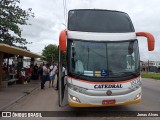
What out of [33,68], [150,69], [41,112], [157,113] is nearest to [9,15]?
[33,68]

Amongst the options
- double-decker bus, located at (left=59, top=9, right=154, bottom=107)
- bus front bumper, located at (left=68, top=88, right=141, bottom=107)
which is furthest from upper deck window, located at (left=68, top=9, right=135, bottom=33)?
bus front bumper, located at (left=68, top=88, right=141, bottom=107)

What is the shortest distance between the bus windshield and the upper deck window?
600mm

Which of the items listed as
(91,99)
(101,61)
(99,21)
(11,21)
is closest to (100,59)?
(101,61)

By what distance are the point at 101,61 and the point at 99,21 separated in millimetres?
1598

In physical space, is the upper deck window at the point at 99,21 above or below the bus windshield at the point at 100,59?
above

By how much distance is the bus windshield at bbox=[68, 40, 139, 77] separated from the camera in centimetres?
1136

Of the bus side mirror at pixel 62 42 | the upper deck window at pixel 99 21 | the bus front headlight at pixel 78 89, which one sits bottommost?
the bus front headlight at pixel 78 89

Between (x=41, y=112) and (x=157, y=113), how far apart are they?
4099 millimetres

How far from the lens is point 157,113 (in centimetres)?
1184

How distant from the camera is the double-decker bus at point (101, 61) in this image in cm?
1105

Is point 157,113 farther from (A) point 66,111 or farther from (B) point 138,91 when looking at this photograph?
(A) point 66,111

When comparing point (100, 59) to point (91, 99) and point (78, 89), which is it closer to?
point (78, 89)

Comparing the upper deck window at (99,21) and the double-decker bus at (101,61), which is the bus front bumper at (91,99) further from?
the upper deck window at (99,21)

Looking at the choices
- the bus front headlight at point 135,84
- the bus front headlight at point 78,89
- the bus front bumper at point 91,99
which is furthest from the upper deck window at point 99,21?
the bus front bumper at point 91,99
